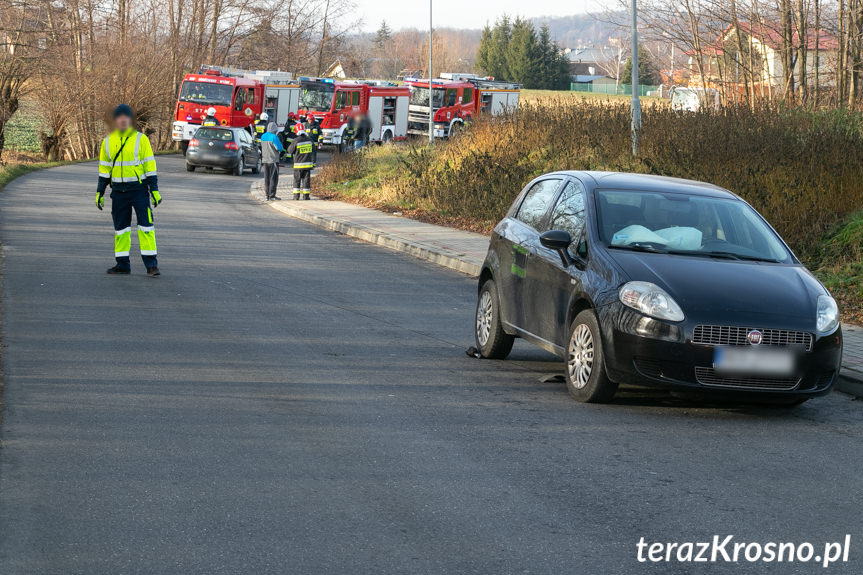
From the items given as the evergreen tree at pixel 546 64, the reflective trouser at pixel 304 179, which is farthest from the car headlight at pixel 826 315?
the evergreen tree at pixel 546 64

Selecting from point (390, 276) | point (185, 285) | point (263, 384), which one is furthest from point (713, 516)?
point (390, 276)

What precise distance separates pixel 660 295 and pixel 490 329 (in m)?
2.35

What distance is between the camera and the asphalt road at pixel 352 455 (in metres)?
4.76

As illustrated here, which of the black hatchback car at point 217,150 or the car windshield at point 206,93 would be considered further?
the car windshield at point 206,93

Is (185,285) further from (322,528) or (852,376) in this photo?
(322,528)

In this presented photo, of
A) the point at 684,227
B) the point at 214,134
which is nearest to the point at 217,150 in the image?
the point at 214,134

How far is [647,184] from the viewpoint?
877 centimetres

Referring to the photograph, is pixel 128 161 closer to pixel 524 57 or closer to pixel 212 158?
pixel 212 158

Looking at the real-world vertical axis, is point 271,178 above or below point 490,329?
above

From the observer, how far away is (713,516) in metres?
5.31

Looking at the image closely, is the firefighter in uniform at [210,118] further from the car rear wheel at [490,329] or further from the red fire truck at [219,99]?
the car rear wheel at [490,329]

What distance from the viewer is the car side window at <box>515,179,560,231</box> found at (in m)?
9.16

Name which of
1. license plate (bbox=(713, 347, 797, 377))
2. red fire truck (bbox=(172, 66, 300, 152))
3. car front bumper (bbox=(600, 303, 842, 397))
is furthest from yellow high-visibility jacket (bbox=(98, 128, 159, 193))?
red fire truck (bbox=(172, 66, 300, 152))

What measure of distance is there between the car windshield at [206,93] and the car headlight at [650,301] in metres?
42.7
